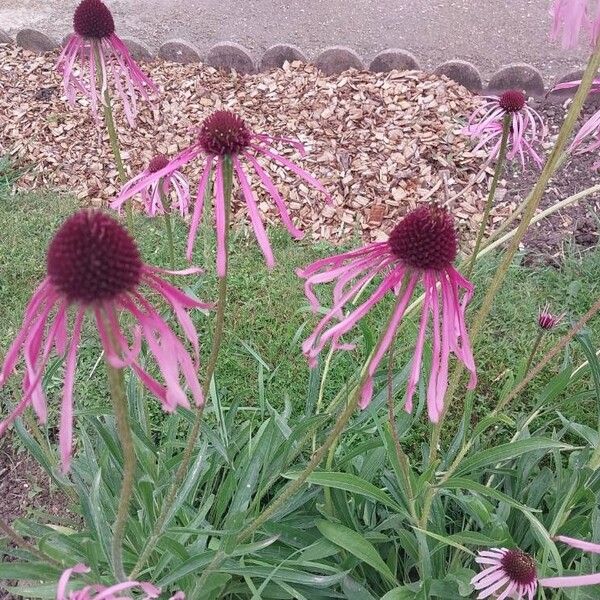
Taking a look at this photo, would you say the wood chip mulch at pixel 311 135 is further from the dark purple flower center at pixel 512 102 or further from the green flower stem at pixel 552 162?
the green flower stem at pixel 552 162

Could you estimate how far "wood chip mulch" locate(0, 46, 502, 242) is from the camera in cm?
271

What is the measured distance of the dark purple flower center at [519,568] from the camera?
1.00 m

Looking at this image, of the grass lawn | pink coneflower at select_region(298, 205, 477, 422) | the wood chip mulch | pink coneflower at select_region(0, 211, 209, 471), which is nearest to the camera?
pink coneflower at select_region(0, 211, 209, 471)

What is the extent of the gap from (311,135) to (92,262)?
8.06 ft

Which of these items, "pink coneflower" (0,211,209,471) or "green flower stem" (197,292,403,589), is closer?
"pink coneflower" (0,211,209,471)

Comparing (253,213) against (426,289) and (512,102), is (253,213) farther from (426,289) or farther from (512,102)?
(512,102)

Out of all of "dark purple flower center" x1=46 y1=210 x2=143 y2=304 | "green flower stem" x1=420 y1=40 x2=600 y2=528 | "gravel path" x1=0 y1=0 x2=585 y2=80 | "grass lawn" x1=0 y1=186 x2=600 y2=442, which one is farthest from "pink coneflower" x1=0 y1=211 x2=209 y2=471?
"gravel path" x1=0 y1=0 x2=585 y2=80

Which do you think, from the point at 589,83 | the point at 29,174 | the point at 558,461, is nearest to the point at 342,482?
the point at 558,461

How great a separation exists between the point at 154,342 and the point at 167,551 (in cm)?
63

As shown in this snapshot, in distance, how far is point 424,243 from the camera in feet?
2.54

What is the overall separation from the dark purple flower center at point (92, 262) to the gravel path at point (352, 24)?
313 centimetres

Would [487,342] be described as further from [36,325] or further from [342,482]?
[36,325]

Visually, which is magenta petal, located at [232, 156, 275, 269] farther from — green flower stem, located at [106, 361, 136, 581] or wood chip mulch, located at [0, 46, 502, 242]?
wood chip mulch, located at [0, 46, 502, 242]

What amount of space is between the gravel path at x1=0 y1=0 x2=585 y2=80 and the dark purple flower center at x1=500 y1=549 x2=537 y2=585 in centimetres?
291
